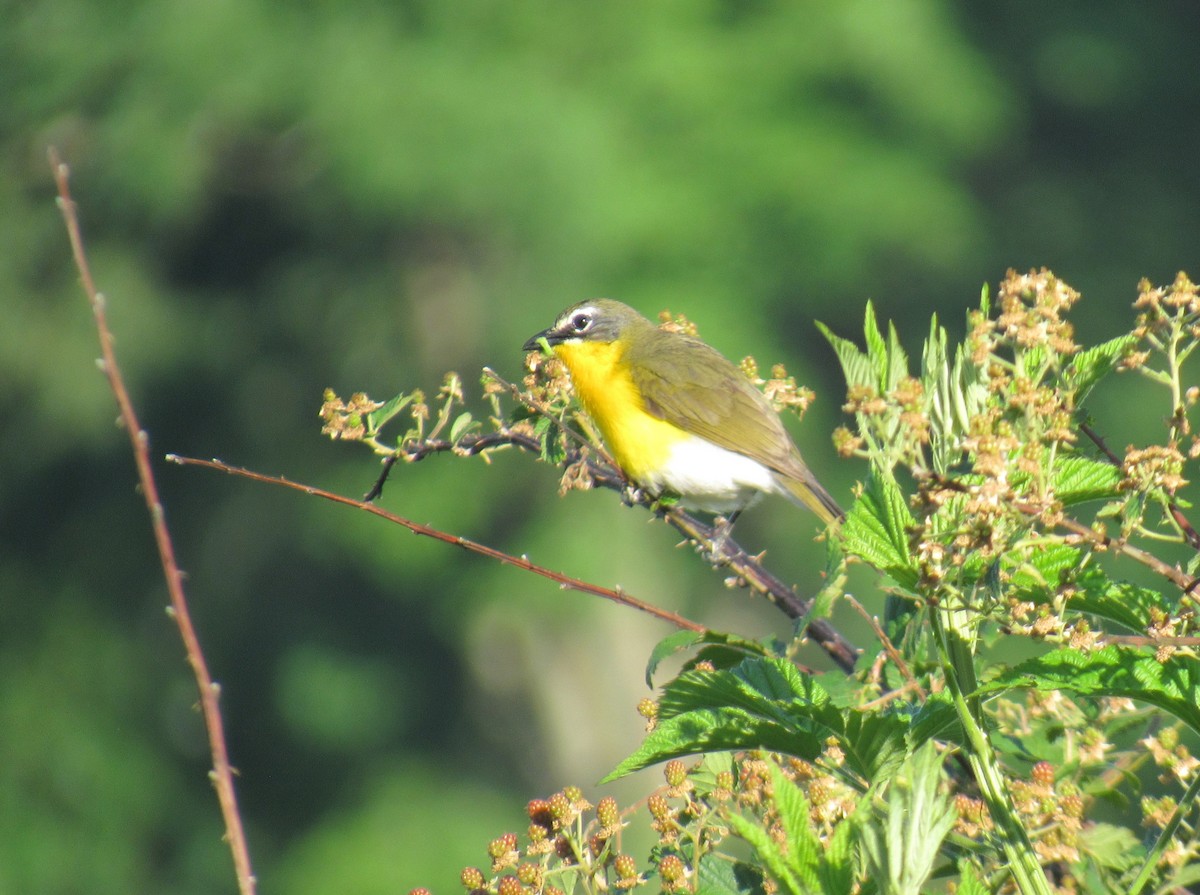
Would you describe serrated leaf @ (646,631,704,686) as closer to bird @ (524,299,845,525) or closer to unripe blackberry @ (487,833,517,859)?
unripe blackberry @ (487,833,517,859)

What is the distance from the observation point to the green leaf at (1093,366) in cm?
134

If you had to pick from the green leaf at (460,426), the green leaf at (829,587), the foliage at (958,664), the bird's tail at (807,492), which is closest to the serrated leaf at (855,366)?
the foliage at (958,664)

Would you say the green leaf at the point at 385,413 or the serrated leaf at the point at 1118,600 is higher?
the green leaf at the point at 385,413

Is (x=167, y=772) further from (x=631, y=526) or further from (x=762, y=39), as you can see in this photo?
(x=762, y=39)

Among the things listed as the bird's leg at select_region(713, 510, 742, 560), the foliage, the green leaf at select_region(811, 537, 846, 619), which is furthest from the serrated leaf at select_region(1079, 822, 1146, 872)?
the bird's leg at select_region(713, 510, 742, 560)

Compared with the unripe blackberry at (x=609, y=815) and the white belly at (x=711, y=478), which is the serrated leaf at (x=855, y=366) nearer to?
the unripe blackberry at (x=609, y=815)

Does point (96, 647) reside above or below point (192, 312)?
below

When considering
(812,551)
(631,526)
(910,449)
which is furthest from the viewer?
(812,551)

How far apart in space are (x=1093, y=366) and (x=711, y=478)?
2.84 meters

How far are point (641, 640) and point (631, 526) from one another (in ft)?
6.80

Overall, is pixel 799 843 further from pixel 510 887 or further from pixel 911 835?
pixel 510 887

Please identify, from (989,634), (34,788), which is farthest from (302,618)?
(989,634)

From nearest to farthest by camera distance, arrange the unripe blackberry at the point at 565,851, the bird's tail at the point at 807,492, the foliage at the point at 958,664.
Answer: the foliage at the point at 958,664 → the unripe blackberry at the point at 565,851 → the bird's tail at the point at 807,492

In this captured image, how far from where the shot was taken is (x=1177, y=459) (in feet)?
4.00
